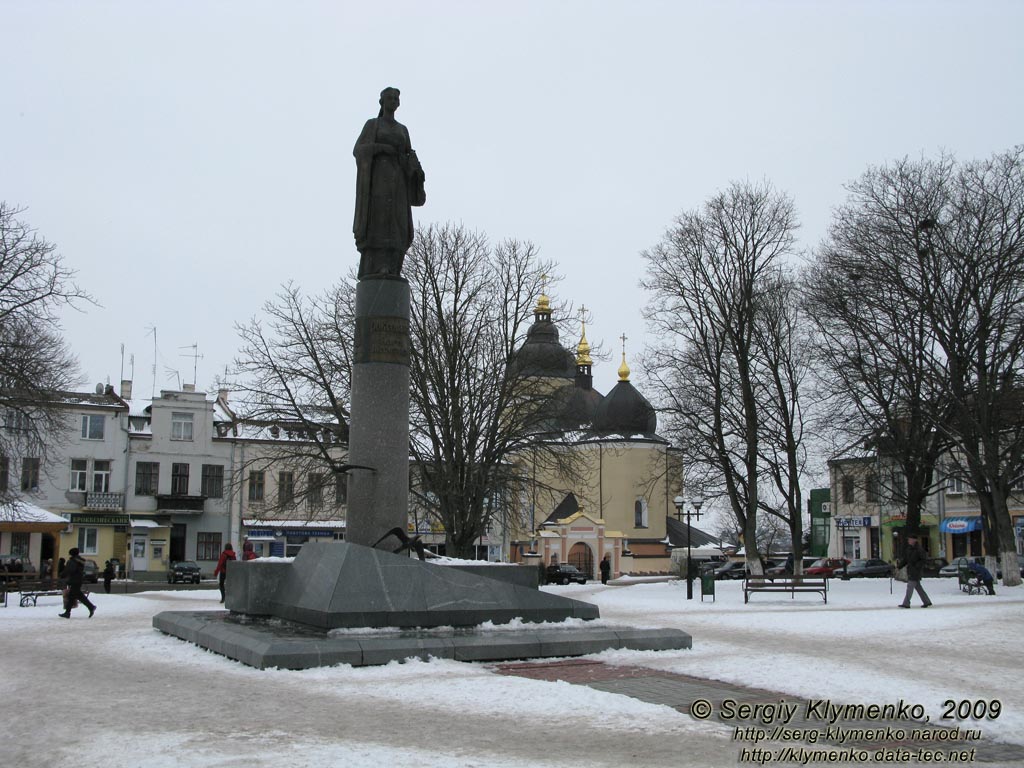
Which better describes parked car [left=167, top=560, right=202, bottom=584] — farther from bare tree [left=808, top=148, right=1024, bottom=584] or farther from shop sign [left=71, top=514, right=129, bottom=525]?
bare tree [left=808, top=148, right=1024, bottom=584]

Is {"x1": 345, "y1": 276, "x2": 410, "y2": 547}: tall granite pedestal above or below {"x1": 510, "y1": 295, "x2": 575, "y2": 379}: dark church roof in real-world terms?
below

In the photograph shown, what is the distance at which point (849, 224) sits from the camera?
30422mm

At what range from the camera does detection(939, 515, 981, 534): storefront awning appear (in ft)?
171

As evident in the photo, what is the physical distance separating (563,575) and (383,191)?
3475 cm

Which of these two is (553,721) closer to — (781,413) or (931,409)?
(931,409)

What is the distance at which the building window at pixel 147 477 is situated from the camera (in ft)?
166

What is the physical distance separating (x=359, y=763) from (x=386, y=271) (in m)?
9.62

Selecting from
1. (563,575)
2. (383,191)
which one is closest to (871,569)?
(563,575)

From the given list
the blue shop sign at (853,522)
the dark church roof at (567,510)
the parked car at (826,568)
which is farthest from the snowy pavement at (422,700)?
the dark church roof at (567,510)

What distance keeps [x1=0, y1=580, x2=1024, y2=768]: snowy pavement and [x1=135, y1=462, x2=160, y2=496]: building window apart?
118 ft

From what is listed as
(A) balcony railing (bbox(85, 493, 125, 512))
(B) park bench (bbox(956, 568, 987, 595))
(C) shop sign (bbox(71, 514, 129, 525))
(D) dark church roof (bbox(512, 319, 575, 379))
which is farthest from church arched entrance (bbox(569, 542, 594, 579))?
(B) park bench (bbox(956, 568, 987, 595))

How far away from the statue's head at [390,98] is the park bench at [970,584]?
62.6ft

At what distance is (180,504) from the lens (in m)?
50.5

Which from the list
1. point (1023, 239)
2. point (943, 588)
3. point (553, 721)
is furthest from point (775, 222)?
point (553, 721)
